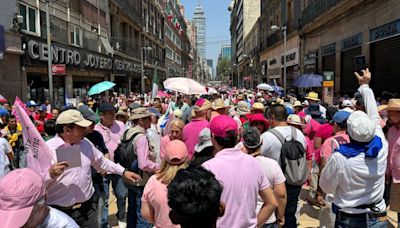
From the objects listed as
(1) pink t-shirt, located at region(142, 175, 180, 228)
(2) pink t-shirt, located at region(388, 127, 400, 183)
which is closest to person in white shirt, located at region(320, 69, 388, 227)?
(2) pink t-shirt, located at region(388, 127, 400, 183)

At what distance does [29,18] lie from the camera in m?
17.0

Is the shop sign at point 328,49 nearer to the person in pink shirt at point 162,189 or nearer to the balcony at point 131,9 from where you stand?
the balcony at point 131,9

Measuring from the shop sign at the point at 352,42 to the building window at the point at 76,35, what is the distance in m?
14.9

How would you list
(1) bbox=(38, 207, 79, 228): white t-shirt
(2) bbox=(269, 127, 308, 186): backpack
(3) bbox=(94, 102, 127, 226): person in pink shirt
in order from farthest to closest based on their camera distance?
(3) bbox=(94, 102, 127, 226): person in pink shirt → (2) bbox=(269, 127, 308, 186): backpack → (1) bbox=(38, 207, 79, 228): white t-shirt

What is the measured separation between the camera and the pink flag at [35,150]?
3352 millimetres

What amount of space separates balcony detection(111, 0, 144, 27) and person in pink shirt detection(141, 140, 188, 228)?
1232 inches

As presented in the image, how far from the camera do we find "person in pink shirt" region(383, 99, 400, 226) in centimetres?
422

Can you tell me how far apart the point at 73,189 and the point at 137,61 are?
39639mm

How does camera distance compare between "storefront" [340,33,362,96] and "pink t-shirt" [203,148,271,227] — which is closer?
"pink t-shirt" [203,148,271,227]

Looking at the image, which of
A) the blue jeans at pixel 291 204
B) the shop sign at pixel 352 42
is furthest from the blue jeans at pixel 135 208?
the shop sign at pixel 352 42

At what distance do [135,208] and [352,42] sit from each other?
15.2 meters

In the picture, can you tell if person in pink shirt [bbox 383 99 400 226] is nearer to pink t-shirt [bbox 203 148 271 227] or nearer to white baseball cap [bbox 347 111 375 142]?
white baseball cap [bbox 347 111 375 142]

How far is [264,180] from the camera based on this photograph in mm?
2992

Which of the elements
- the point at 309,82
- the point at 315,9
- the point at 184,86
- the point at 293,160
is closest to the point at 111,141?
the point at 293,160
